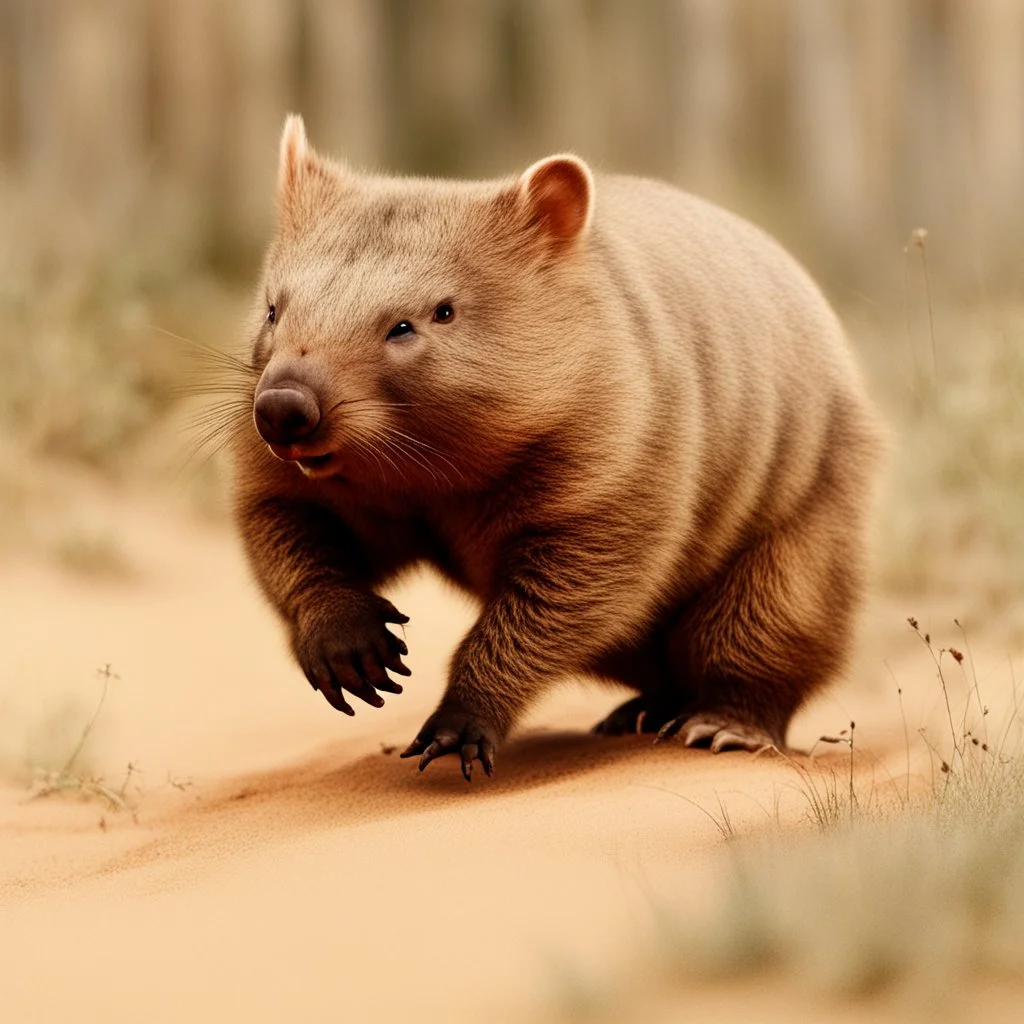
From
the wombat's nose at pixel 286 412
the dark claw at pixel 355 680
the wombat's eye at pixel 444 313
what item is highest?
the wombat's eye at pixel 444 313

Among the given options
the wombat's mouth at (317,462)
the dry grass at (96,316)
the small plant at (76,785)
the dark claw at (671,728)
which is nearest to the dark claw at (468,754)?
the wombat's mouth at (317,462)

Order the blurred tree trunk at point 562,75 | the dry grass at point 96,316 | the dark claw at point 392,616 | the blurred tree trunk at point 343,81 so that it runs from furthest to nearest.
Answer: the blurred tree trunk at point 562,75, the blurred tree trunk at point 343,81, the dry grass at point 96,316, the dark claw at point 392,616

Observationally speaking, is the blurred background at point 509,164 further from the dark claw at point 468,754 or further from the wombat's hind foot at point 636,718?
the dark claw at point 468,754

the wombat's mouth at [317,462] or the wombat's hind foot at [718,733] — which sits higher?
the wombat's mouth at [317,462]

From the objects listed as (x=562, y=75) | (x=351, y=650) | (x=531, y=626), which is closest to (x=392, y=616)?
(x=351, y=650)

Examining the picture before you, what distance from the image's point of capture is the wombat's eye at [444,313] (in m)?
4.77

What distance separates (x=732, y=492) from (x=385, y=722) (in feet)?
6.47

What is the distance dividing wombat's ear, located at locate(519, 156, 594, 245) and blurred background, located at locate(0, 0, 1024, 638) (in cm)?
298

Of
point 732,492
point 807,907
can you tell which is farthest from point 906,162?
point 807,907

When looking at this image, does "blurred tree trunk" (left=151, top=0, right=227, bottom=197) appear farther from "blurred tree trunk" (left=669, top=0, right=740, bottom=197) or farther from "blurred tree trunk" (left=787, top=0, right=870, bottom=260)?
"blurred tree trunk" (left=787, top=0, right=870, bottom=260)

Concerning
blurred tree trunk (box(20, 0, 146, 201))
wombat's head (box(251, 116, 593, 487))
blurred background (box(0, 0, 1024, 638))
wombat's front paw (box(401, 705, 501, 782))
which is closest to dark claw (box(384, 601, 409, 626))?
wombat's front paw (box(401, 705, 501, 782))

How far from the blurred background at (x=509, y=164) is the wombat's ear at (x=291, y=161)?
322cm

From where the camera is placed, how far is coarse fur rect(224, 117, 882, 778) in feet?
15.5

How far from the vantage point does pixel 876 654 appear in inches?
306
